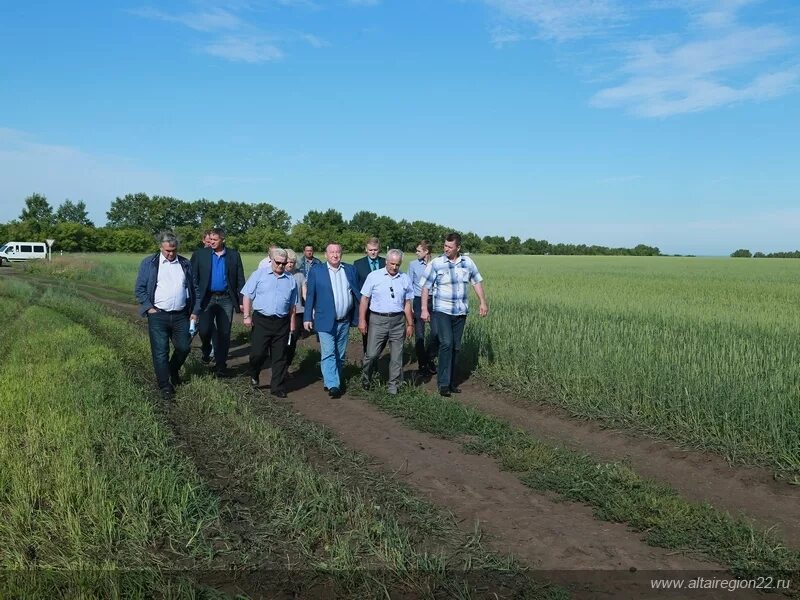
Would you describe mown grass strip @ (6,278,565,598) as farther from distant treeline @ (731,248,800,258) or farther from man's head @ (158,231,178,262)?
distant treeline @ (731,248,800,258)

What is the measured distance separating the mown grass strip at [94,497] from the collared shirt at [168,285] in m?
1.59

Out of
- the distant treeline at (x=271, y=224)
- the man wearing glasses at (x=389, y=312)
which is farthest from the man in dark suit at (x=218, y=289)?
the distant treeline at (x=271, y=224)

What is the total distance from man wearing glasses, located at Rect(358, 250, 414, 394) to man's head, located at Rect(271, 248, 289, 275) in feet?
3.69

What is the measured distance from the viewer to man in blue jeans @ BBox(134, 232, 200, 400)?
814 cm

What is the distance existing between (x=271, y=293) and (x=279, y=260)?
0.46 m

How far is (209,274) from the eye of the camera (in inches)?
387

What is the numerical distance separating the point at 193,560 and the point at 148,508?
0.55 metres

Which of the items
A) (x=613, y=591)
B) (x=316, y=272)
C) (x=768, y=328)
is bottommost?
(x=613, y=591)

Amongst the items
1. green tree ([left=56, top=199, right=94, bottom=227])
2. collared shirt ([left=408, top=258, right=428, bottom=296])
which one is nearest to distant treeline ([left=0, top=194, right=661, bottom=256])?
green tree ([left=56, top=199, right=94, bottom=227])

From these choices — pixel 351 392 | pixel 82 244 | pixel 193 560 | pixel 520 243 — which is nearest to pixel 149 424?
pixel 193 560

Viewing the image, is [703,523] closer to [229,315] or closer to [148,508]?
[148,508]

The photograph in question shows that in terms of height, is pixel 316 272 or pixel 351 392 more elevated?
pixel 316 272

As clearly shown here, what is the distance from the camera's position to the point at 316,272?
28.6 feet

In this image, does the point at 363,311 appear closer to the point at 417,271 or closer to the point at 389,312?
the point at 389,312
